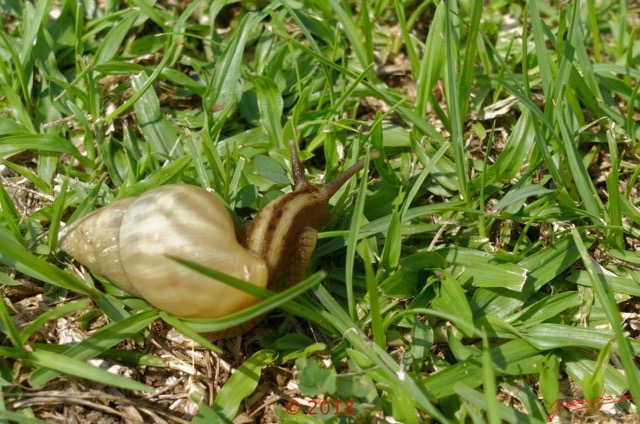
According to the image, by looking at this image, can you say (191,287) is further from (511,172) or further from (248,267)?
(511,172)

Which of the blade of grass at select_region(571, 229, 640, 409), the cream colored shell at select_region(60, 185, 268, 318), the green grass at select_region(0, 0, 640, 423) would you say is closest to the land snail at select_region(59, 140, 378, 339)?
the cream colored shell at select_region(60, 185, 268, 318)

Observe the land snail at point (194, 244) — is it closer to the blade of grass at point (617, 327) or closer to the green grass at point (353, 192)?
the green grass at point (353, 192)

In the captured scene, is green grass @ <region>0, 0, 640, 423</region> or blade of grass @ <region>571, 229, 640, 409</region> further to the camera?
green grass @ <region>0, 0, 640, 423</region>

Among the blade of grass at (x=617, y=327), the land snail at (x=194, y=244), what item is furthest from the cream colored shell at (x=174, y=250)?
the blade of grass at (x=617, y=327)

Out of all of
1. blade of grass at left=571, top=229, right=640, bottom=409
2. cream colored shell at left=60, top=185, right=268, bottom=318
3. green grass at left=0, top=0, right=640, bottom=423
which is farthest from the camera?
green grass at left=0, top=0, right=640, bottom=423

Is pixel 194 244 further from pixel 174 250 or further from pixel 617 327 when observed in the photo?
pixel 617 327

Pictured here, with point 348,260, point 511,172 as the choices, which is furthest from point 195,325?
point 511,172

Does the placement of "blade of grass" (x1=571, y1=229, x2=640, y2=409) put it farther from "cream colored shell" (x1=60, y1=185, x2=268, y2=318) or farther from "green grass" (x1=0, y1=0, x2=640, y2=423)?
"cream colored shell" (x1=60, y1=185, x2=268, y2=318)
